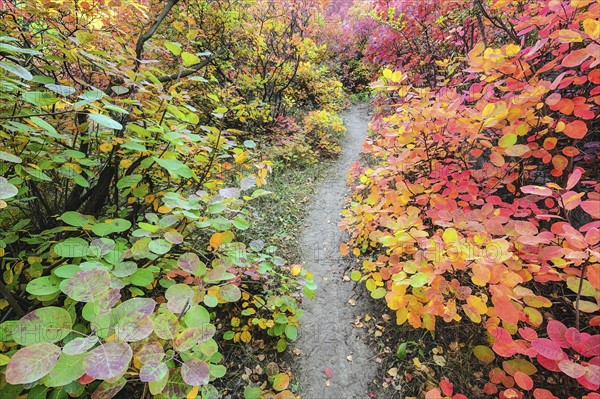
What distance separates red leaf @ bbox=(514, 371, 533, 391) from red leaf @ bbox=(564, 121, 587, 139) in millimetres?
1348

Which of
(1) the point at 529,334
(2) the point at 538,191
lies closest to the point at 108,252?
(2) the point at 538,191

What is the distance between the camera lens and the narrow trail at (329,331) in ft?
7.06

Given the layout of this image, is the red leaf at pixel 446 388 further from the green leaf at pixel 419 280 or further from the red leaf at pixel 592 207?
the red leaf at pixel 592 207

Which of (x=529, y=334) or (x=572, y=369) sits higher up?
(x=572, y=369)

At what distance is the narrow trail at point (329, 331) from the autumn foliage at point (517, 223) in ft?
1.87

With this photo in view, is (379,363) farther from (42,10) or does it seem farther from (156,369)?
(42,10)

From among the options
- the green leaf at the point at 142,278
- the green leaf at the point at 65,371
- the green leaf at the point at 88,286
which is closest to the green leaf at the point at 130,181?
the green leaf at the point at 142,278

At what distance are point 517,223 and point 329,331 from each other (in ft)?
6.09

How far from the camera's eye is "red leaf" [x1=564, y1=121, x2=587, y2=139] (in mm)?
1508

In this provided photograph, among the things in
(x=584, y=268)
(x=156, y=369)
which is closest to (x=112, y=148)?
(x=156, y=369)

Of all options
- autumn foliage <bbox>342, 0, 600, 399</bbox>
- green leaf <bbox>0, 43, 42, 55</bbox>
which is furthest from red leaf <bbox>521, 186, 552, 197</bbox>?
green leaf <bbox>0, 43, 42, 55</bbox>

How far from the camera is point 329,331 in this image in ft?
8.42

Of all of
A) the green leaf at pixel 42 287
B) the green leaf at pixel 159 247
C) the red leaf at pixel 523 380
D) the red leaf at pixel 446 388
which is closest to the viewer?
the green leaf at pixel 42 287

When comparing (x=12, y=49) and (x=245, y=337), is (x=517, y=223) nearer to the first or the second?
(x=245, y=337)
